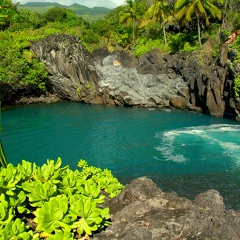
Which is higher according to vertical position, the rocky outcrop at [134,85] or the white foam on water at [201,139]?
the rocky outcrop at [134,85]

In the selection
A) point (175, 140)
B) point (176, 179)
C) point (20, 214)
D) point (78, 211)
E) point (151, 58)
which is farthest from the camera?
point (151, 58)

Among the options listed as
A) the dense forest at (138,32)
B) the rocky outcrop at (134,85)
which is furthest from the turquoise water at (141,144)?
the dense forest at (138,32)

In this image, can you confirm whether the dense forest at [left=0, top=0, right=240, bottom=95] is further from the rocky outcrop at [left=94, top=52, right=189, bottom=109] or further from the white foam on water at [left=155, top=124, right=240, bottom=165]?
the white foam on water at [left=155, top=124, right=240, bottom=165]

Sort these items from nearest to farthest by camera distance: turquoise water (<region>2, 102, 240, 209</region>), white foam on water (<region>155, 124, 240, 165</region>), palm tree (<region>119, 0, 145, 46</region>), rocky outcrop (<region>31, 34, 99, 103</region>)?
1. turquoise water (<region>2, 102, 240, 209</region>)
2. white foam on water (<region>155, 124, 240, 165</region>)
3. rocky outcrop (<region>31, 34, 99, 103</region>)
4. palm tree (<region>119, 0, 145, 46</region>)

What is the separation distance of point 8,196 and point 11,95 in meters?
36.9

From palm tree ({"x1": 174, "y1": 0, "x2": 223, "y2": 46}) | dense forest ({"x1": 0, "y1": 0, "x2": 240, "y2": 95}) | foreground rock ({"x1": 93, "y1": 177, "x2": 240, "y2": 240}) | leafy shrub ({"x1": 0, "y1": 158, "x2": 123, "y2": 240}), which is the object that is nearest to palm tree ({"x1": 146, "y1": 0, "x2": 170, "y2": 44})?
dense forest ({"x1": 0, "y1": 0, "x2": 240, "y2": 95})

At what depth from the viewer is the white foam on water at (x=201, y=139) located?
2031cm

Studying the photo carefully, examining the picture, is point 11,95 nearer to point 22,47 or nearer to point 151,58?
point 22,47

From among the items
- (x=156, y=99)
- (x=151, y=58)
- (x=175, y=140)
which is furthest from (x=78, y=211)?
(x=151, y=58)

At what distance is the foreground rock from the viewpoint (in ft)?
15.8

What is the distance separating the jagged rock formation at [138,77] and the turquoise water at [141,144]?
2.01 meters

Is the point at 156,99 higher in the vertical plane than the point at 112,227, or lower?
lower

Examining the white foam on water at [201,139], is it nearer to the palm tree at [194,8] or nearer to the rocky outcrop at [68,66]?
the palm tree at [194,8]

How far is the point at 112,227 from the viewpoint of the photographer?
4922mm
